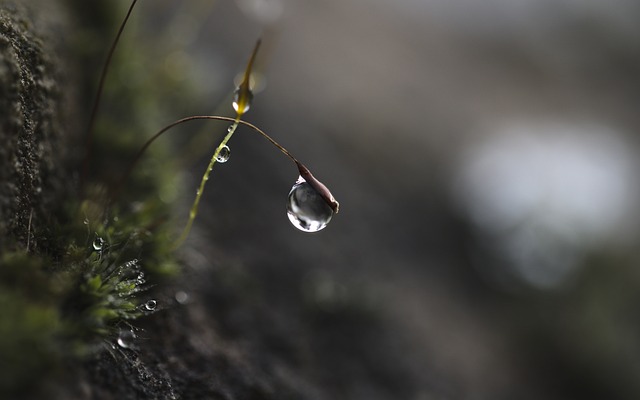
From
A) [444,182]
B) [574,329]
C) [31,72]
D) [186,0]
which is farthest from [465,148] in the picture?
[31,72]

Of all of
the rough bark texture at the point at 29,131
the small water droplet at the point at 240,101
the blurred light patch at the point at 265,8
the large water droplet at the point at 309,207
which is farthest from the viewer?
the blurred light patch at the point at 265,8

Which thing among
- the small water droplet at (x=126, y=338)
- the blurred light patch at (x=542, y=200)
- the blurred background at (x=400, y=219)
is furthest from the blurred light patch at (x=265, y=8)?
the blurred light patch at (x=542, y=200)

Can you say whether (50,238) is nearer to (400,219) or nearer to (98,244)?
(98,244)

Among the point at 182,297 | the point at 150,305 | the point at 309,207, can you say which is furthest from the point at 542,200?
the point at 150,305

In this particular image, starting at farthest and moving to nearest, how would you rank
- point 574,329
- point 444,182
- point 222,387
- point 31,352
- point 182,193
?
point 444,182
point 574,329
point 182,193
point 222,387
point 31,352

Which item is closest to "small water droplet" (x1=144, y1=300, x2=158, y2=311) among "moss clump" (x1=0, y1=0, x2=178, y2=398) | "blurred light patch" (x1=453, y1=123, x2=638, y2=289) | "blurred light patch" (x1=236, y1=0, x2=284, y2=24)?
"moss clump" (x1=0, y1=0, x2=178, y2=398)

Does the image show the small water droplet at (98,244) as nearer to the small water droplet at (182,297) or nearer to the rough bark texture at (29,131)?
the rough bark texture at (29,131)

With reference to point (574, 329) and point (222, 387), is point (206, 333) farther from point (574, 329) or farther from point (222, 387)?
point (574, 329)
